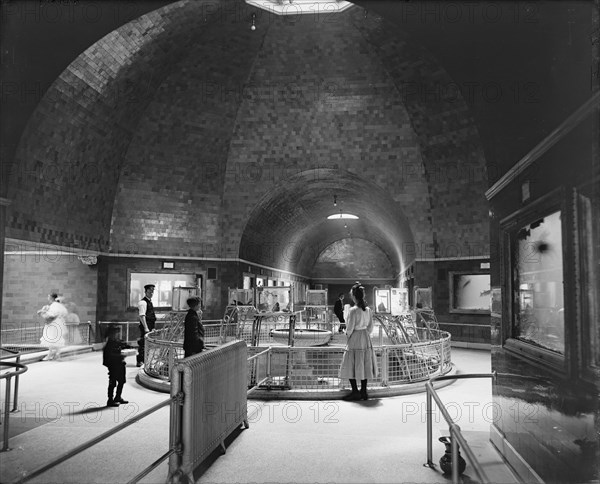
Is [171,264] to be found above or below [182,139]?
below

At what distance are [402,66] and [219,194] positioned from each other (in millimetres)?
7761

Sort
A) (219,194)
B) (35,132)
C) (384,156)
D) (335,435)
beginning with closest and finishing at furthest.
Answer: (335,435) < (35,132) < (384,156) < (219,194)

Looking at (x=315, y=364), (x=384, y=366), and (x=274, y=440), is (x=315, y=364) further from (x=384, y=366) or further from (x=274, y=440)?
(x=274, y=440)

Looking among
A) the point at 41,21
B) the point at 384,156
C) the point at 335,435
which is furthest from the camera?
the point at 384,156

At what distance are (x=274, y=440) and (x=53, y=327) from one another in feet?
30.5

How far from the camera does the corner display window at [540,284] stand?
4188mm

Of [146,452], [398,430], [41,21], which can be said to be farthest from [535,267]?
[41,21]

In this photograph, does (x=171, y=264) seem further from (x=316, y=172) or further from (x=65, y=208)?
(x=316, y=172)

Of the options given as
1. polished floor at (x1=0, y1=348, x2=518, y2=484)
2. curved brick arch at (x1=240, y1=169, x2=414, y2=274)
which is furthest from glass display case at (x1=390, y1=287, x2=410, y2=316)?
polished floor at (x1=0, y1=348, x2=518, y2=484)

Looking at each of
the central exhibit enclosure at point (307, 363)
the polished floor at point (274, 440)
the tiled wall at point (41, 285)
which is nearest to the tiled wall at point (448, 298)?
the central exhibit enclosure at point (307, 363)

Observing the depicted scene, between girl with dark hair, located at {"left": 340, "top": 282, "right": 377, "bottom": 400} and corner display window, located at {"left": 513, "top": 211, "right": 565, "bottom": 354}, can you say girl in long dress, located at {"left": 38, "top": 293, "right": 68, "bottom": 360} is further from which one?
corner display window, located at {"left": 513, "top": 211, "right": 565, "bottom": 354}

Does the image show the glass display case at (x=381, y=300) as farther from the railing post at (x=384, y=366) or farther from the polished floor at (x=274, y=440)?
the railing post at (x=384, y=366)

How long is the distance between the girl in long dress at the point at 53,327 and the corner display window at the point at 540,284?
38.3 ft

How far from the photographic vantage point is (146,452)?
5750 millimetres
